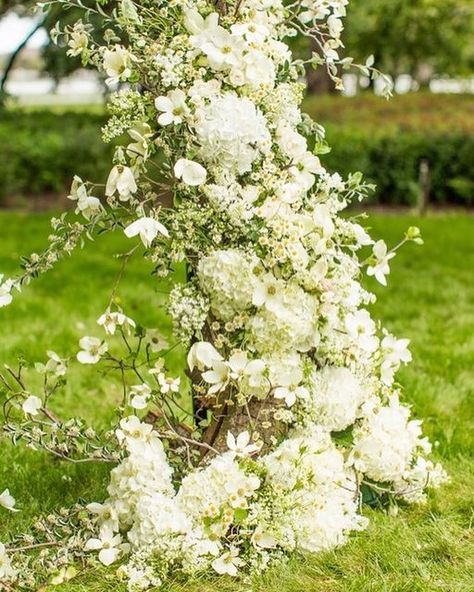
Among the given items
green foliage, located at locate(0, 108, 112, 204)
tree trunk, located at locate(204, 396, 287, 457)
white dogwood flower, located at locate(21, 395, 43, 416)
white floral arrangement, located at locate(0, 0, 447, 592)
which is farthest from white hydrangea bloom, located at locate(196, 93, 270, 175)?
green foliage, located at locate(0, 108, 112, 204)

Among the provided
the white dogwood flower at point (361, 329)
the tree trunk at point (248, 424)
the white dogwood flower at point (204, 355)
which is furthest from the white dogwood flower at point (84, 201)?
the white dogwood flower at point (361, 329)

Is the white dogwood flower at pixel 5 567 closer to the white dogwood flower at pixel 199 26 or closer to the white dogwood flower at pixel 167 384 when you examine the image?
the white dogwood flower at pixel 167 384

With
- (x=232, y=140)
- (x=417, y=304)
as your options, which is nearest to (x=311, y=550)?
(x=232, y=140)

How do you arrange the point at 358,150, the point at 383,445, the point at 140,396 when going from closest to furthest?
the point at 140,396
the point at 383,445
the point at 358,150

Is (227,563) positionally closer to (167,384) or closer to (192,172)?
(167,384)

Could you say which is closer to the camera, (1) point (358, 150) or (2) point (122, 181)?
(2) point (122, 181)

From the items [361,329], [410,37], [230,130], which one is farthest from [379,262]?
[410,37]

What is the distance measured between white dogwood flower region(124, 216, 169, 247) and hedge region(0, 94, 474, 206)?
9.68 meters

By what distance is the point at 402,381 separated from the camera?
5.01 meters

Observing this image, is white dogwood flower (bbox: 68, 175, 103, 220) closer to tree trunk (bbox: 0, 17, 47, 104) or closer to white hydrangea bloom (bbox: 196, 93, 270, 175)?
white hydrangea bloom (bbox: 196, 93, 270, 175)

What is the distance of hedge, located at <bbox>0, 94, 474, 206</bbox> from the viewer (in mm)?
12312

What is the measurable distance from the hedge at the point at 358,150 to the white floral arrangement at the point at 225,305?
937 centimetres

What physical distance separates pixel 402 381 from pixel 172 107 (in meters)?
2.63

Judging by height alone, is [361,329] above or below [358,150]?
above
